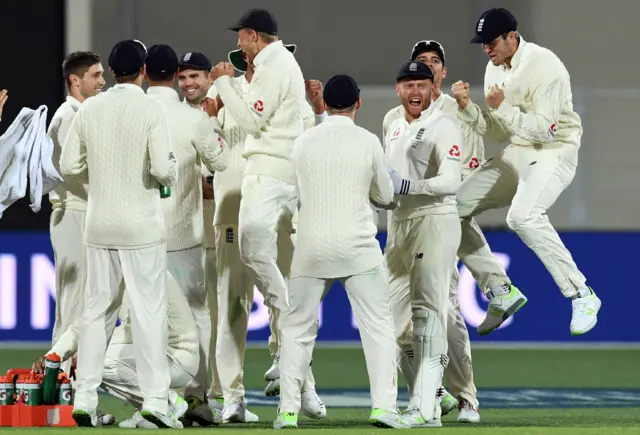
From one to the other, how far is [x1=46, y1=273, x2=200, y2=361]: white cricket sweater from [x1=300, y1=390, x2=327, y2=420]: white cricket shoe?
31.8 inches

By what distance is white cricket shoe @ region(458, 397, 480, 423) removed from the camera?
924 cm

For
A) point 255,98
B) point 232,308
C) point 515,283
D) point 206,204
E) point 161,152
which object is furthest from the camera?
point 515,283

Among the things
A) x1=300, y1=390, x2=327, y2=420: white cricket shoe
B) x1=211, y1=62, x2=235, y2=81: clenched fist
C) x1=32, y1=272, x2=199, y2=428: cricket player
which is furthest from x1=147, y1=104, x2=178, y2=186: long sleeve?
x1=300, y1=390, x2=327, y2=420: white cricket shoe

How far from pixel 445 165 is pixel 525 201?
3.75 ft

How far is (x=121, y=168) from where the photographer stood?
26.2 ft

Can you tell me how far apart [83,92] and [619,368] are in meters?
5.94

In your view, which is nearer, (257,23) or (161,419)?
(161,419)

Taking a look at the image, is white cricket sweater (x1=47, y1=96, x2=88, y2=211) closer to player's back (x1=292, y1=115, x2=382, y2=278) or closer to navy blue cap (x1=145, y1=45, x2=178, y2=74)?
navy blue cap (x1=145, y1=45, x2=178, y2=74)

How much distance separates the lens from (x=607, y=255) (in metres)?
14.8

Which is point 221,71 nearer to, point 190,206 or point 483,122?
point 190,206

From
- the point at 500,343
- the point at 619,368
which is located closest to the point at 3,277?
the point at 500,343

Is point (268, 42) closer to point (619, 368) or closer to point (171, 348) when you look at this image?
point (171, 348)

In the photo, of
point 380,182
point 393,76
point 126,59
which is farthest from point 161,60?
point 393,76

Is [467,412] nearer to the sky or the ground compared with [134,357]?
nearer to the ground
